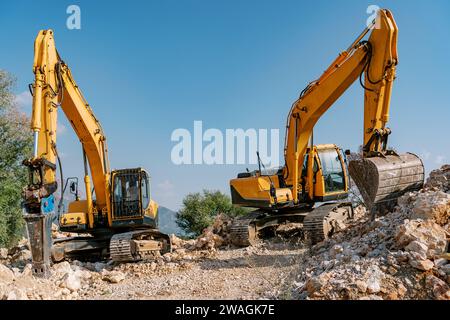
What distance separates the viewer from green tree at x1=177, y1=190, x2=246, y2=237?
31953 mm

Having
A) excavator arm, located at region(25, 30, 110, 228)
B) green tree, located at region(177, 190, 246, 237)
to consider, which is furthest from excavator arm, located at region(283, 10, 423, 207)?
green tree, located at region(177, 190, 246, 237)

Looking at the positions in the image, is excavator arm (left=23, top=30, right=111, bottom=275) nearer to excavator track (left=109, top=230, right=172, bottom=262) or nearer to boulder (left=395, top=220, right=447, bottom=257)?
excavator track (left=109, top=230, right=172, bottom=262)

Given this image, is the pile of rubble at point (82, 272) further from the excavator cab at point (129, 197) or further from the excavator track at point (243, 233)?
the excavator cab at point (129, 197)

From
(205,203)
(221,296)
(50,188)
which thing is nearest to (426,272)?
(221,296)

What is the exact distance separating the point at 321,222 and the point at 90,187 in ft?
19.1

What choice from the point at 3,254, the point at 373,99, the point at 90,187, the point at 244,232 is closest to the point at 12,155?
the point at 3,254

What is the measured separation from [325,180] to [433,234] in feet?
19.0

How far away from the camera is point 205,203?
33062 mm

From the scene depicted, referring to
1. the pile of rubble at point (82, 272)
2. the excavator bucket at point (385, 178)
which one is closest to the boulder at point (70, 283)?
the pile of rubble at point (82, 272)

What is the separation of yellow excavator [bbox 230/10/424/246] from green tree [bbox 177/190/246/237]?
19.9m

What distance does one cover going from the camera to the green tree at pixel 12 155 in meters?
19.8

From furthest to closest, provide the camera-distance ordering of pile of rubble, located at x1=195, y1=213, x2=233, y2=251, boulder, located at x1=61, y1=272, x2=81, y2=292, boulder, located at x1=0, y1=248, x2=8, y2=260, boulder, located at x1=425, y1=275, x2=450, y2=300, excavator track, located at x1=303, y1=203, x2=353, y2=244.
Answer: boulder, located at x1=0, y1=248, x2=8, y2=260
pile of rubble, located at x1=195, y1=213, x2=233, y2=251
excavator track, located at x1=303, y1=203, x2=353, y2=244
boulder, located at x1=61, y1=272, x2=81, y2=292
boulder, located at x1=425, y1=275, x2=450, y2=300

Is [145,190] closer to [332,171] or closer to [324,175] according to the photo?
[324,175]

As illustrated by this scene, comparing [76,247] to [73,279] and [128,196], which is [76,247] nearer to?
[128,196]
